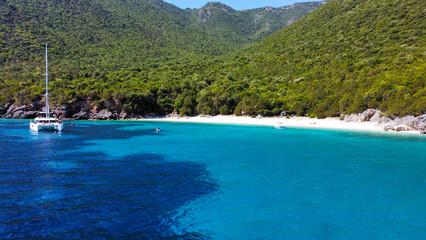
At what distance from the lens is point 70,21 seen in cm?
11994

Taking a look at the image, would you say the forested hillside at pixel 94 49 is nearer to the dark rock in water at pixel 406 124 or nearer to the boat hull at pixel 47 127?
the boat hull at pixel 47 127

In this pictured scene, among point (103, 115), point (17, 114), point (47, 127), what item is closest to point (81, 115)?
point (103, 115)

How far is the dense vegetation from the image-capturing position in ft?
190

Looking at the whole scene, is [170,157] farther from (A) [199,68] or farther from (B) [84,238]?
(A) [199,68]

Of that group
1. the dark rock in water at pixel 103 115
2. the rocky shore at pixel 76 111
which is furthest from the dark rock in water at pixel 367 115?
the dark rock in water at pixel 103 115

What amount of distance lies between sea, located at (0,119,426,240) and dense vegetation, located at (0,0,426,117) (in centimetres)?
3163

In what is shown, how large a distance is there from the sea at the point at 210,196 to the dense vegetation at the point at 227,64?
3163 cm

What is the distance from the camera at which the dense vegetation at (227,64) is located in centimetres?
5800

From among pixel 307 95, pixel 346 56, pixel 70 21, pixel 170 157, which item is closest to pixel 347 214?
pixel 170 157

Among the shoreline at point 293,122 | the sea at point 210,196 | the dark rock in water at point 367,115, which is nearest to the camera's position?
A: the sea at point 210,196

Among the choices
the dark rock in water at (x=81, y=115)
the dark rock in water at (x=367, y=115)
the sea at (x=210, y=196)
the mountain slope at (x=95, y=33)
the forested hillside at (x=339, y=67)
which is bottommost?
the sea at (x=210, y=196)

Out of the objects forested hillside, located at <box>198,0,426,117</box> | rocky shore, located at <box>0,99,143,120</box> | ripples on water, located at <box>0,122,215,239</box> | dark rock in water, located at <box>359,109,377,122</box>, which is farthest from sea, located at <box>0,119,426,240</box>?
rocky shore, located at <box>0,99,143,120</box>

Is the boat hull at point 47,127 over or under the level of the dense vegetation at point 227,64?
under

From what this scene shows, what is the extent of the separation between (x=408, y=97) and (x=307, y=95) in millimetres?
24170
